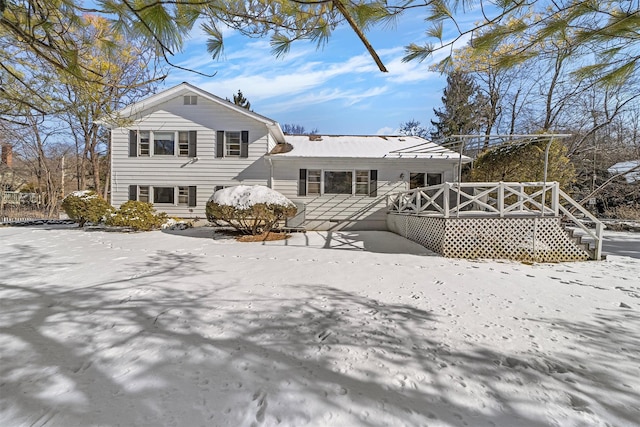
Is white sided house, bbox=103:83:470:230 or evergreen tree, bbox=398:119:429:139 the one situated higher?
evergreen tree, bbox=398:119:429:139

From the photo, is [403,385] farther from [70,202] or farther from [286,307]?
[70,202]

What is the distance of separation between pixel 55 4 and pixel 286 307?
11.6 feet

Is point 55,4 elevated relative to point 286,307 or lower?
elevated

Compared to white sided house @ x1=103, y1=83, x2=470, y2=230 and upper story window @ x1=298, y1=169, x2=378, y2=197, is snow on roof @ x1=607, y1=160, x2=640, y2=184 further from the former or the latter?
upper story window @ x1=298, y1=169, x2=378, y2=197

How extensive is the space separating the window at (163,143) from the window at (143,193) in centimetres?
153

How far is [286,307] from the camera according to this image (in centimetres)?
365

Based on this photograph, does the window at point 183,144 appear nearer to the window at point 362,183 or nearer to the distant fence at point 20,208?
the window at point 362,183

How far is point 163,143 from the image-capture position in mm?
13031

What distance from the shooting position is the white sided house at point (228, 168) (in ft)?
41.9

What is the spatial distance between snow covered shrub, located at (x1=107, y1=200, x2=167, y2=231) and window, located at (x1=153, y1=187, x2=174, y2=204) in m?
1.82

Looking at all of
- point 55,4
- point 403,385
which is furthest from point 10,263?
point 403,385

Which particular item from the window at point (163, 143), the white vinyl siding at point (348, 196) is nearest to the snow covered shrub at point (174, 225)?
the window at point (163, 143)

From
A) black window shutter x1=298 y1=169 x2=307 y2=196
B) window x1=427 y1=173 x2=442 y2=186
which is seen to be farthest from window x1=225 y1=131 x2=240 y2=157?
window x1=427 y1=173 x2=442 y2=186

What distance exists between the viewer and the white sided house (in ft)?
41.9
